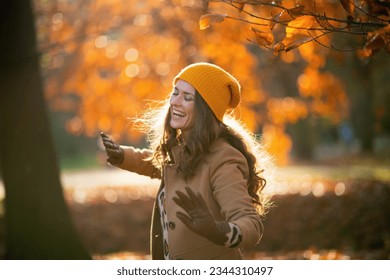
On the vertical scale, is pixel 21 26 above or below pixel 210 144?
below

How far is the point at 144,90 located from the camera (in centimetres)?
1319

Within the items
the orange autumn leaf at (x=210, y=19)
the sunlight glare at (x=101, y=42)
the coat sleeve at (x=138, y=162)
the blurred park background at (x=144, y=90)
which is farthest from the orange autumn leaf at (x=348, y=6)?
the sunlight glare at (x=101, y=42)

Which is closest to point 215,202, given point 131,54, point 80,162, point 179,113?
point 179,113

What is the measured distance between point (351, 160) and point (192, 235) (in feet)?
91.5

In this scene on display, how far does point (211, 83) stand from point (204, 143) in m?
0.32

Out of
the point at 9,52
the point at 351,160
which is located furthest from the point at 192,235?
the point at 351,160

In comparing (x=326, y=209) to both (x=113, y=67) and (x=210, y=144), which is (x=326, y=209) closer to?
(x=113, y=67)

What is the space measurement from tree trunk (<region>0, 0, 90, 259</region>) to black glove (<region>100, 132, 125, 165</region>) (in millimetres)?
3024

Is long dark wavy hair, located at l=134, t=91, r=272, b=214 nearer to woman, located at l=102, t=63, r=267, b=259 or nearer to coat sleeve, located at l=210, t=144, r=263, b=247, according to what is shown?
woman, located at l=102, t=63, r=267, b=259

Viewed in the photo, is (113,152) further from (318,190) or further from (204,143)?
(318,190)
